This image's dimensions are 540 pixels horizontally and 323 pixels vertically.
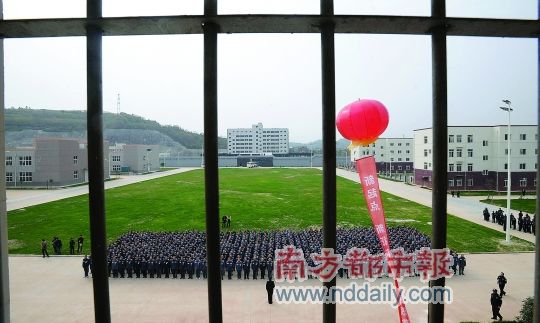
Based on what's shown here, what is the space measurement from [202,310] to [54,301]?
4668 millimetres

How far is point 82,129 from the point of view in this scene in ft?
425

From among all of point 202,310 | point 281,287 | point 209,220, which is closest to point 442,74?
point 209,220

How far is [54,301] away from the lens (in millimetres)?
10133

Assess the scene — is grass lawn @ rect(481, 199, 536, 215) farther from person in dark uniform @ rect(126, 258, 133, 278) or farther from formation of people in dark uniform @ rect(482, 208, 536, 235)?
person in dark uniform @ rect(126, 258, 133, 278)

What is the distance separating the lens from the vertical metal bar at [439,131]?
2203mm

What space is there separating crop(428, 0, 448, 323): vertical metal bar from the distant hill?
113 m

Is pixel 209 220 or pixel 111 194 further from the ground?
pixel 209 220

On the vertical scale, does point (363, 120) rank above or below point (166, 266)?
above

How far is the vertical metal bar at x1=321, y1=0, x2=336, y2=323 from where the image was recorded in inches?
85.0

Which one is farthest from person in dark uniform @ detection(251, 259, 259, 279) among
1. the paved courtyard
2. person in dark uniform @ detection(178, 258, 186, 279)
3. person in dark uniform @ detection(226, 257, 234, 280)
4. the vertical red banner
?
the vertical red banner

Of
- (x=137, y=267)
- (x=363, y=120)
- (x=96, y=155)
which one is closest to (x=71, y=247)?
(x=137, y=267)

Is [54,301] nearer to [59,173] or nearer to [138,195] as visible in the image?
[138,195]

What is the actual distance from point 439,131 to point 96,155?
2258 mm

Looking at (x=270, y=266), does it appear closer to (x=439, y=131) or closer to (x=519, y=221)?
(x=439, y=131)
